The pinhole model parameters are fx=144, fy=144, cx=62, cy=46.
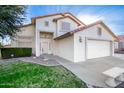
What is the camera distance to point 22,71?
712 cm

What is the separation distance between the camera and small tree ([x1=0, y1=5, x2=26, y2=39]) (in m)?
7.28

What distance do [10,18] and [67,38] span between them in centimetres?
440

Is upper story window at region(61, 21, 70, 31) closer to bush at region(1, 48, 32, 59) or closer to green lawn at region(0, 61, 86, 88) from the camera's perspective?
bush at region(1, 48, 32, 59)

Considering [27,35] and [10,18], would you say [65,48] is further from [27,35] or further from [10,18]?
[10,18]

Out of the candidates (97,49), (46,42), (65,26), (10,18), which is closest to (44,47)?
(46,42)

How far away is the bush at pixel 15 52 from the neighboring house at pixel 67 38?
37 cm

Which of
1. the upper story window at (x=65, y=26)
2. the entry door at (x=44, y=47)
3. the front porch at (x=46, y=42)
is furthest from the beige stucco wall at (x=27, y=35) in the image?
the upper story window at (x=65, y=26)

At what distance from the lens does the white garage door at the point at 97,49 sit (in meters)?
9.66

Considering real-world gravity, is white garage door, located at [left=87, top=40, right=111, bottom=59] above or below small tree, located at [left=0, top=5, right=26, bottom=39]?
below

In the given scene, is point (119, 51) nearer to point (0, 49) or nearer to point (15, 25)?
point (15, 25)


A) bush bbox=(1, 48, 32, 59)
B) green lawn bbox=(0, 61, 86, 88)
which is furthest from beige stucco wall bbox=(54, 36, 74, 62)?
green lawn bbox=(0, 61, 86, 88)

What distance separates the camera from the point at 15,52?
10.6 meters

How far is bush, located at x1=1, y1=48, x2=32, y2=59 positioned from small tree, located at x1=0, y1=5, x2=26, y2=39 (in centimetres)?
176
